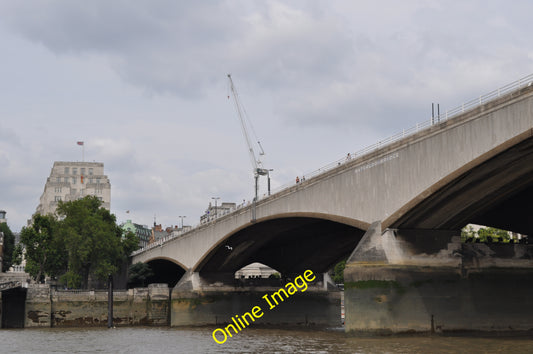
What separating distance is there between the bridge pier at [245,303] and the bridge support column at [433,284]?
114 ft

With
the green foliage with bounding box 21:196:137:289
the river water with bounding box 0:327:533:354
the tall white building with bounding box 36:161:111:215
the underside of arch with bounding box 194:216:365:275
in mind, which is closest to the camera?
the river water with bounding box 0:327:533:354

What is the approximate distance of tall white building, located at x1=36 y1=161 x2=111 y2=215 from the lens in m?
163

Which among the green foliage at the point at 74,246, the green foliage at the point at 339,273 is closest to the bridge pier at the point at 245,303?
the green foliage at the point at 74,246

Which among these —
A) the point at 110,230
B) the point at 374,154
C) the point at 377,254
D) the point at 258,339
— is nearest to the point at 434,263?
the point at 377,254

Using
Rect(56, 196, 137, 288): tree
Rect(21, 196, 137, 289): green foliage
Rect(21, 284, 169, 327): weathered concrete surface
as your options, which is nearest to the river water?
Rect(21, 284, 169, 327): weathered concrete surface

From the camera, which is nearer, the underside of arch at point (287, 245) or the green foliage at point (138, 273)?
the underside of arch at point (287, 245)

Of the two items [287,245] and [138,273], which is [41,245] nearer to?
[138,273]

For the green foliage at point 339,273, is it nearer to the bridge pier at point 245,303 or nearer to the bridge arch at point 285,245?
the bridge arch at point 285,245

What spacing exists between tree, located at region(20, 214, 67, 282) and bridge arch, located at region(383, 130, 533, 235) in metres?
66.4

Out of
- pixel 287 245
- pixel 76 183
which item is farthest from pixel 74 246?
pixel 76 183

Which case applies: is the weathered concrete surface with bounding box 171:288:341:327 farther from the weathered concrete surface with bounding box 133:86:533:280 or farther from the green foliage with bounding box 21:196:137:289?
the weathered concrete surface with bounding box 133:86:533:280

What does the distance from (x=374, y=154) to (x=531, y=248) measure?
1376 cm

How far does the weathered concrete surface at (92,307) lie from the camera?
77.7 metres

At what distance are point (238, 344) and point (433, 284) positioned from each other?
14478 millimetres
